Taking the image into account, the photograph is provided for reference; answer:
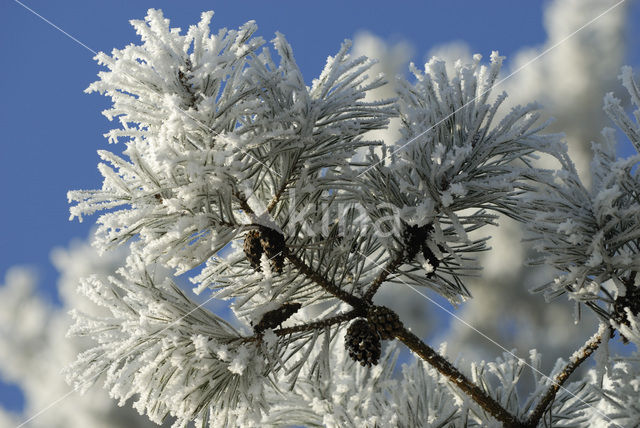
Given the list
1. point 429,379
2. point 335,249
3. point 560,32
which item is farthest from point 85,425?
point 560,32

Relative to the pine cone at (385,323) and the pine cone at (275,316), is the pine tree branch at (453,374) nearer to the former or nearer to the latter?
the pine cone at (385,323)

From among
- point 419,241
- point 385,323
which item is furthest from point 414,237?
point 385,323

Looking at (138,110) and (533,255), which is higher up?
(138,110)

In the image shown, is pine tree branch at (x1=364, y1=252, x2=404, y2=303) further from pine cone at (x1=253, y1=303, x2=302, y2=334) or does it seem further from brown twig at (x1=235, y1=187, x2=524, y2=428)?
pine cone at (x1=253, y1=303, x2=302, y2=334)

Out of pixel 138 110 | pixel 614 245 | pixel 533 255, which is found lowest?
pixel 533 255

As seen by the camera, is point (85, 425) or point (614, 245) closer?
point (614, 245)

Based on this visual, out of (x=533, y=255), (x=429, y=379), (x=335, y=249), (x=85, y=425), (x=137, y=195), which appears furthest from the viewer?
(x=533, y=255)

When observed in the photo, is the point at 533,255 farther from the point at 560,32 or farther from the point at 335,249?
the point at 335,249
